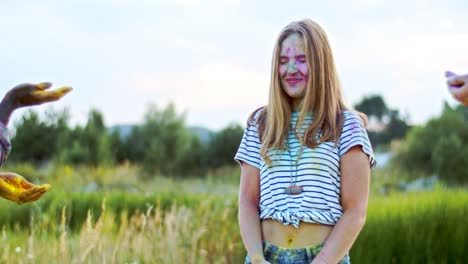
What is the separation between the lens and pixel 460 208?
5516mm

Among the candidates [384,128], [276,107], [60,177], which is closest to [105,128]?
[60,177]

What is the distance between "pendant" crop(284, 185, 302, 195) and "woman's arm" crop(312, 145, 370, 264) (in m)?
0.16

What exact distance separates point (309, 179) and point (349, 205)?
0.55ft

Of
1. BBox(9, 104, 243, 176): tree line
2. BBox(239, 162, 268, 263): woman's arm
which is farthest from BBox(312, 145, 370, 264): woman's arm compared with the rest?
BBox(9, 104, 243, 176): tree line

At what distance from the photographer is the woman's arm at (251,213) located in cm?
242

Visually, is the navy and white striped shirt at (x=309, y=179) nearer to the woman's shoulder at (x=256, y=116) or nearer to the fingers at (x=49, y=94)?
the woman's shoulder at (x=256, y=116)

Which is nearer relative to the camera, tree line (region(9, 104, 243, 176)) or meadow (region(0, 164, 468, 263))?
meadow (region(0, 164, 468, 263))

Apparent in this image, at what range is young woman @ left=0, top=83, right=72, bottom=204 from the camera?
1.86m

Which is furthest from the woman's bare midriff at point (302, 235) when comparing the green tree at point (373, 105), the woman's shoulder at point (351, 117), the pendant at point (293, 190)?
the green tree at point (373, 105)

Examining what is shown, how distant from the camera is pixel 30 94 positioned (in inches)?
75.0

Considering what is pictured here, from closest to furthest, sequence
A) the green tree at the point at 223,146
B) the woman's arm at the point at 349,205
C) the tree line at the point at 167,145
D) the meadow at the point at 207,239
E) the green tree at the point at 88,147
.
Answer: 1. the woman's arm at the point at 349,205
2. the meadow at the point at 207,239
3. the tree line at the point at 167,145
4. the green tree at the point at 88,147
5. the green tree at the point at 223,146

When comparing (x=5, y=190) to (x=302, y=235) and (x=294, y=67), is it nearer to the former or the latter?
(x=302, y=235)

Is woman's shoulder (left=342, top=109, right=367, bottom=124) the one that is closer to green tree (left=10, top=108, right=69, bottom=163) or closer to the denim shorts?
the denim shorts

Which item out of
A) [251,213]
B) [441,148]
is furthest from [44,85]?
[441,148]
